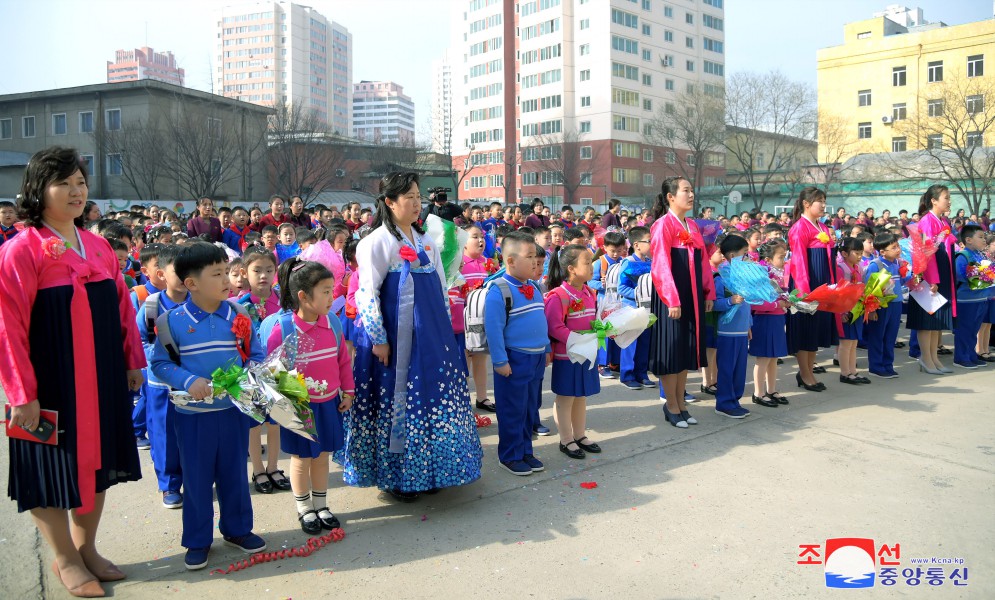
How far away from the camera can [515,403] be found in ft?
15.5

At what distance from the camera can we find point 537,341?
15.7ft

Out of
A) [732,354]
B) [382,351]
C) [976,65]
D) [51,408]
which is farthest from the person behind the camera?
[976,65]

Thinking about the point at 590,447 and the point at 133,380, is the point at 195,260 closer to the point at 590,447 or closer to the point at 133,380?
the point at 133,380

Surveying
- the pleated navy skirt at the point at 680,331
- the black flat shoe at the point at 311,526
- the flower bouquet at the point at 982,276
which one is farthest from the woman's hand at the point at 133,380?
the flower bouquet at the point at 982,276

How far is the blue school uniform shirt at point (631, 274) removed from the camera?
709cm

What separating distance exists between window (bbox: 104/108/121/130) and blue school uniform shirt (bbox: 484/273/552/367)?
37.0m

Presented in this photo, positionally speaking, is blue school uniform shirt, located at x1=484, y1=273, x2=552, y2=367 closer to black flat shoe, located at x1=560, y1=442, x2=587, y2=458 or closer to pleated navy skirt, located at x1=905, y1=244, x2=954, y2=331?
black flat shoe, located at x1=560, y1=442, x2=587, y2=458

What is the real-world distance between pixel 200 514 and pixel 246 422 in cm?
50

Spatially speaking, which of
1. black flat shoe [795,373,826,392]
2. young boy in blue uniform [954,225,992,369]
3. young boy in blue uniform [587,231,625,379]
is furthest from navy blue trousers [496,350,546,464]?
young boy in blue uniform [954,225,992,369]

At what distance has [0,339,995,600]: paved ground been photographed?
→ 10.9ft

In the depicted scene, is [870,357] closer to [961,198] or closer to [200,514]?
[200,514]

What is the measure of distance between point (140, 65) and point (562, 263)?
16036 cm

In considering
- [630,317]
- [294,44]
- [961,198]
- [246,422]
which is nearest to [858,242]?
[630,317]

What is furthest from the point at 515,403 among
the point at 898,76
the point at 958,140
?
the point at 898,76
